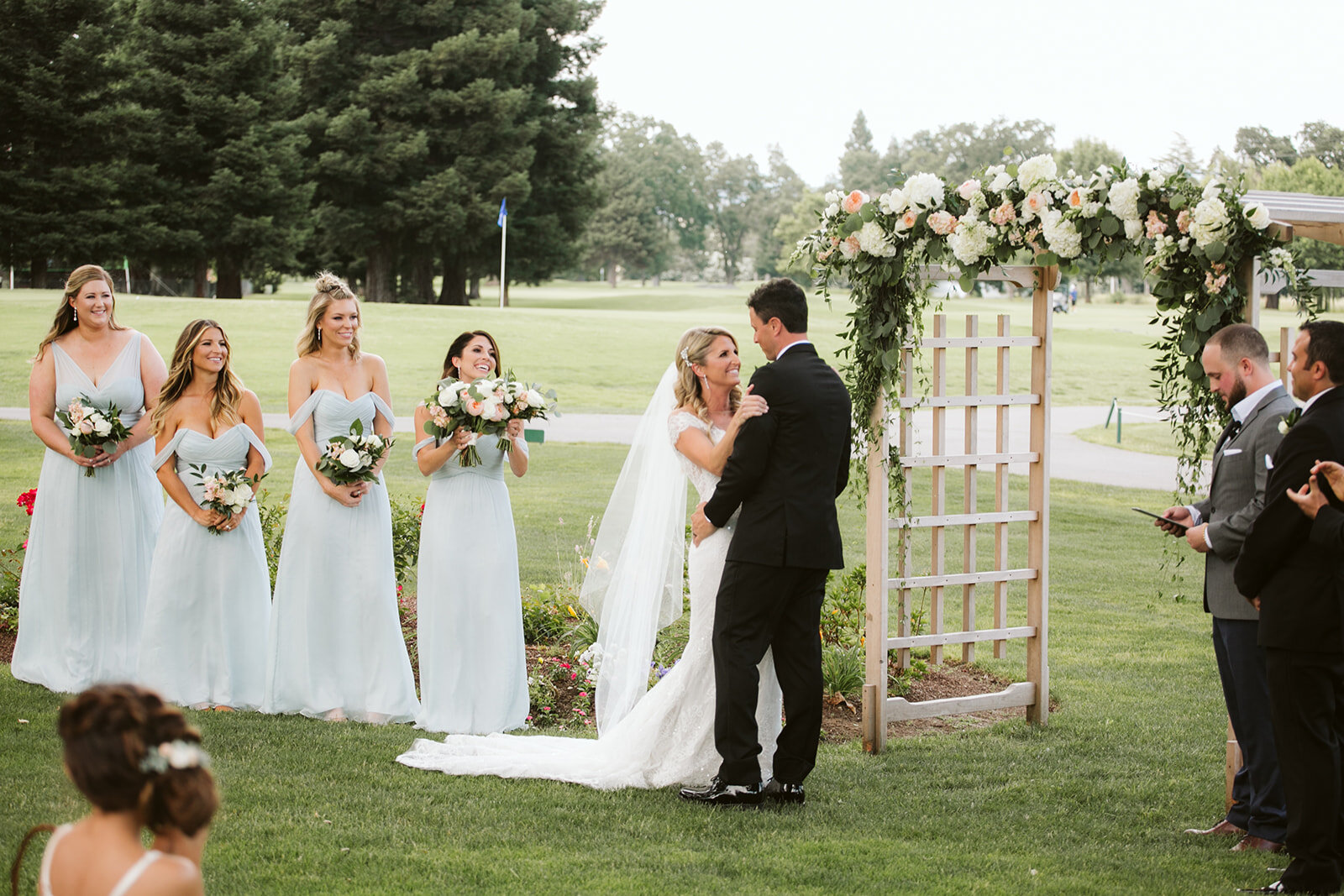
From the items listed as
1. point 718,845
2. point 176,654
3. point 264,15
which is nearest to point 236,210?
point 264,15

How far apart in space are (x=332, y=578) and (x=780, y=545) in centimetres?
289

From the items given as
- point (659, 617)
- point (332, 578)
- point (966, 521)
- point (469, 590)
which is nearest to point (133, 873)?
point (659, 617)

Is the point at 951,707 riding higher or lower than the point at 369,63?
lower

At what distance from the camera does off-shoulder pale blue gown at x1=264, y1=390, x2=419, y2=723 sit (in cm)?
690

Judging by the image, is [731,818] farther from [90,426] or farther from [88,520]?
[88,520]

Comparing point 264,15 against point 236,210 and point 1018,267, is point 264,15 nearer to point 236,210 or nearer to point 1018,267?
point 236,210

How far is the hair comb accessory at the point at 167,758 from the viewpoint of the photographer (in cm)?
224

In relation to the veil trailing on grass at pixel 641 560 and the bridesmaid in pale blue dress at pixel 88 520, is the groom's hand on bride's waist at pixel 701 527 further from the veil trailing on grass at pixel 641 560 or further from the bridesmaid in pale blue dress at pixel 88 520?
the bridesmaid in pale blue dress at pixel 88 520

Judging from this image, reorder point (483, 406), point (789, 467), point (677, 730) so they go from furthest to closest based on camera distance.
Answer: point (483, 406) < point (677, 730) < point (789, 467)

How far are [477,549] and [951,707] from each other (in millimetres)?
2922

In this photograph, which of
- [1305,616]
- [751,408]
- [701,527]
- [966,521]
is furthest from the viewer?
[966,521]

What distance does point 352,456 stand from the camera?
6.64 meters

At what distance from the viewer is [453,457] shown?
6723mm

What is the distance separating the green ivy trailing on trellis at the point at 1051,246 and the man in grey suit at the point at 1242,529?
63cm
